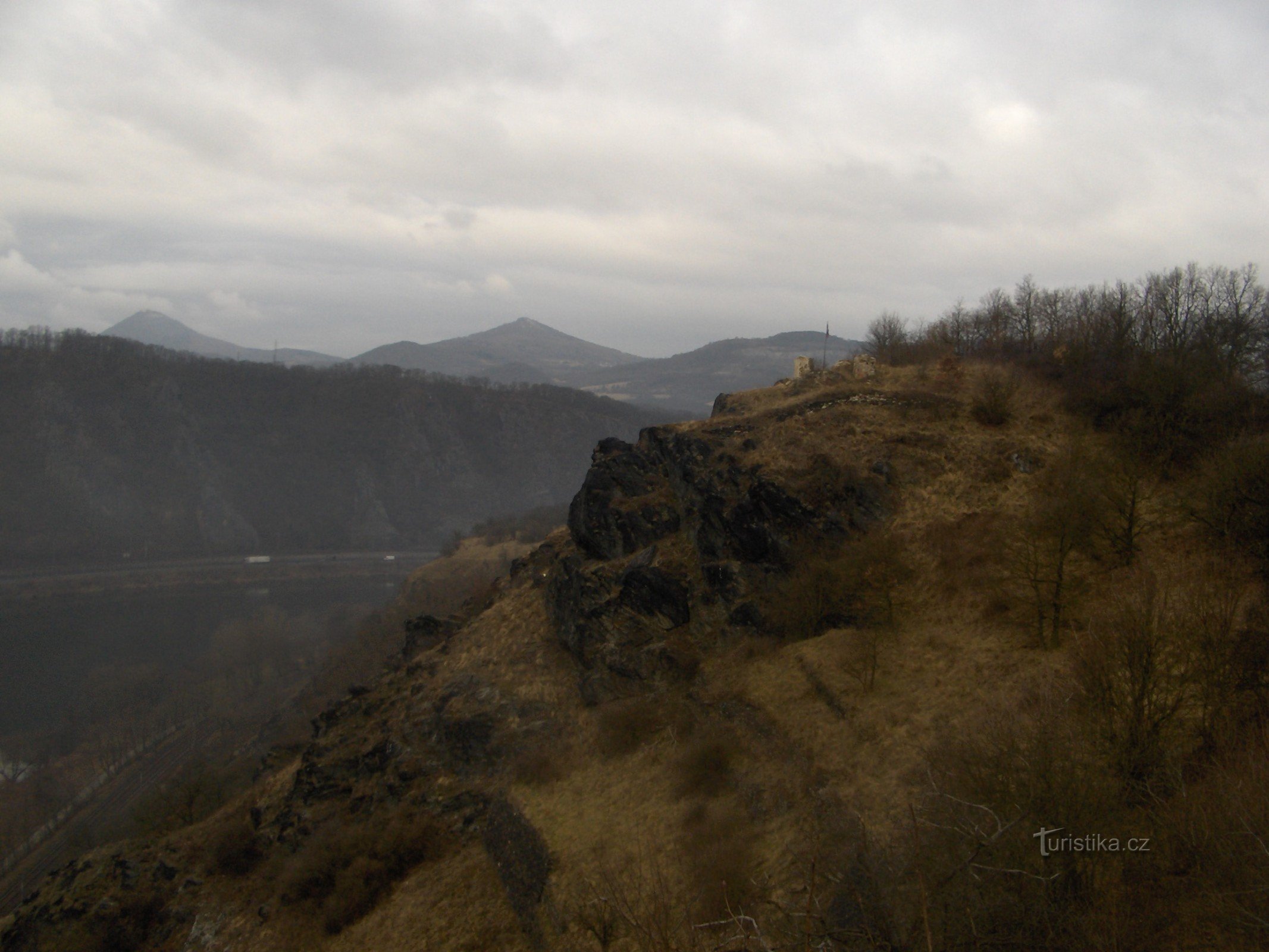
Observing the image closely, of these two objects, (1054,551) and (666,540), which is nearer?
(1054,551)

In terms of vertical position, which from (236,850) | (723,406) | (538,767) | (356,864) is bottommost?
(236,850)

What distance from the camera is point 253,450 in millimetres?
136375

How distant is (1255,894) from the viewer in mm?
6074

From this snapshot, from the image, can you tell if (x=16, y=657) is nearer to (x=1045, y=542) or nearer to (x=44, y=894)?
(x=44, y=894)

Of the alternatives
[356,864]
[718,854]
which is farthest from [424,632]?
[718,854]

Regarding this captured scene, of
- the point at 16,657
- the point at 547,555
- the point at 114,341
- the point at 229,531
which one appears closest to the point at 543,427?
the point at 229,531

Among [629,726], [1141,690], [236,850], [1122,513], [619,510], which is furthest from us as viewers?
[619,510]

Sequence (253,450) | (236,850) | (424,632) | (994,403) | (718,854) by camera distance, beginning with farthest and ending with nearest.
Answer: (253,450), (424,632), (994,403), (236,850), (718,854)

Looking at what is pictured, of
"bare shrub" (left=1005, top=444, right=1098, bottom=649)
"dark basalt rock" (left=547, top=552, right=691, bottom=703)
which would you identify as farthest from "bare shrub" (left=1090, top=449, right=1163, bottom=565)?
"dark basalt rock" (left=547, top=552, right=691, bottom=703)

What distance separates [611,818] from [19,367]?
15185 centimetres

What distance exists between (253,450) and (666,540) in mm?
131423

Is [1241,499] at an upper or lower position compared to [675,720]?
upper

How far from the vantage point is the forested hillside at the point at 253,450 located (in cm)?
11356

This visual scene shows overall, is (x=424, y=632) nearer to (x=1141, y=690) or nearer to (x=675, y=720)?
(x=675, y=720)
